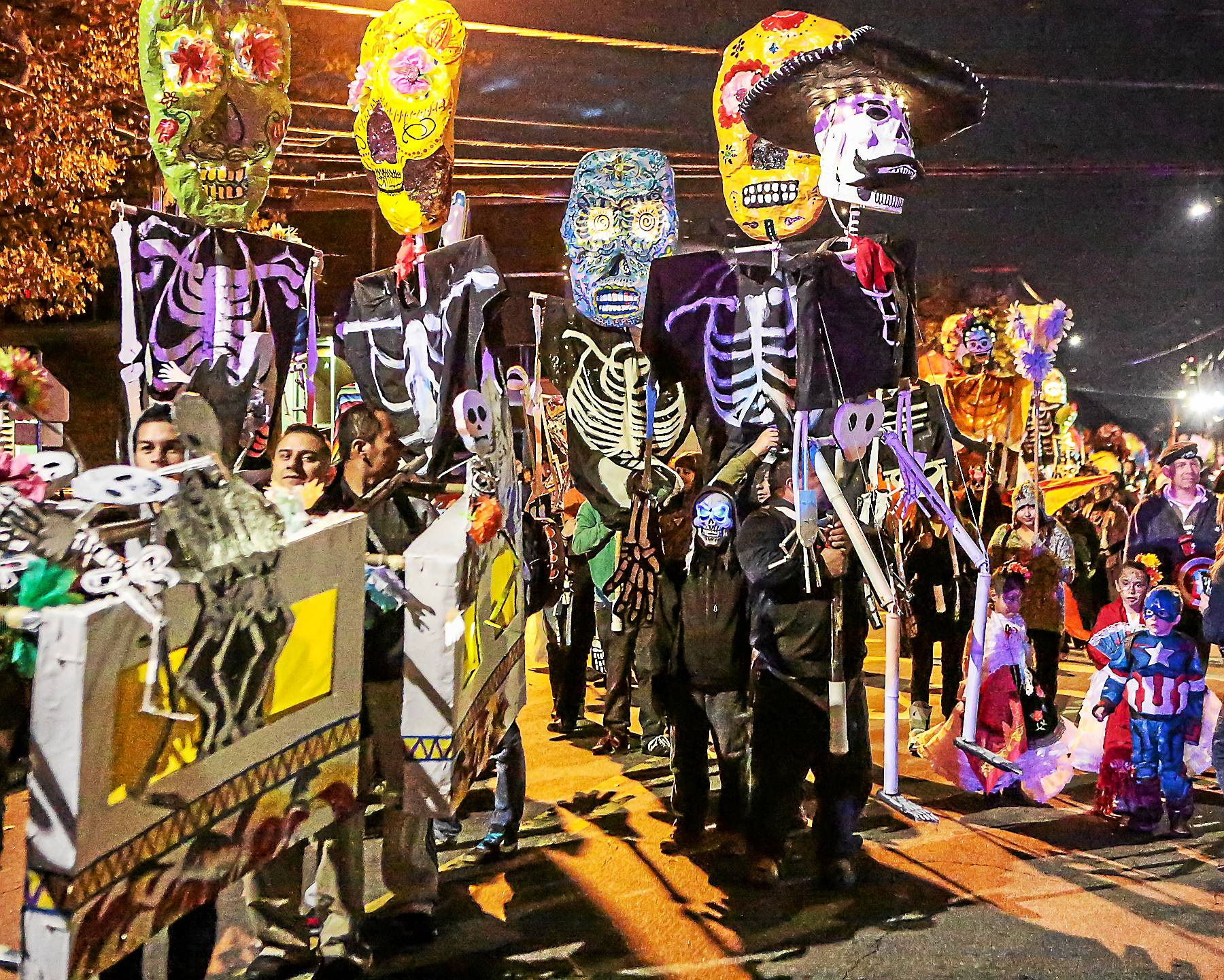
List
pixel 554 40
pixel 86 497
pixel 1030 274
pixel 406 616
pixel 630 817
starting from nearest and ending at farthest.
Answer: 1. pixel 86 497
2. pixel 406 616
3. pixel 630 817
4. pixel 554 40
5. pixel 1030 274

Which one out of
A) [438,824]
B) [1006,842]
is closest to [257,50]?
[438,824]

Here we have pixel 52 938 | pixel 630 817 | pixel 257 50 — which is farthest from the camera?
pixel 630 817

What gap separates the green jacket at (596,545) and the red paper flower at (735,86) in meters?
2.44

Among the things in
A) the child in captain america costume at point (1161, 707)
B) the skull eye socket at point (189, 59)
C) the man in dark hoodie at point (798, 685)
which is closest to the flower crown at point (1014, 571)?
the child in captain america costume at point (1161, 707)

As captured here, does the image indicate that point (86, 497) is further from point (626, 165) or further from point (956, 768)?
point (956, 768)

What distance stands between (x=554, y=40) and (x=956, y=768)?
8073 millimetres

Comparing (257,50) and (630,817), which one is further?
(630,817)

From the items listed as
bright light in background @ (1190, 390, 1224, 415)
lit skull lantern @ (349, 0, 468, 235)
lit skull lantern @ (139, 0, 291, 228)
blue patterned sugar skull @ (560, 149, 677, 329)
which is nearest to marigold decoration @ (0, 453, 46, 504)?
lit skull lantern @ (139, 0, 291, 228)

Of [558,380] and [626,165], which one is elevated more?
[626,165]

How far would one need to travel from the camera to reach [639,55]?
11180mm

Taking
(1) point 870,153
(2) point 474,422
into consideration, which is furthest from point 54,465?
(1) point 870,153

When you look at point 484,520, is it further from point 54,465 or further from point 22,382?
point 22,382

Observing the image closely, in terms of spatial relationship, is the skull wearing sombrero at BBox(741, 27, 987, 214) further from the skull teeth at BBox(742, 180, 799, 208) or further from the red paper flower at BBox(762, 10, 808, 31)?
the red paper flower at BBox(762, 10, 808, 31)

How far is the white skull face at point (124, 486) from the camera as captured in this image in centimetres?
255
